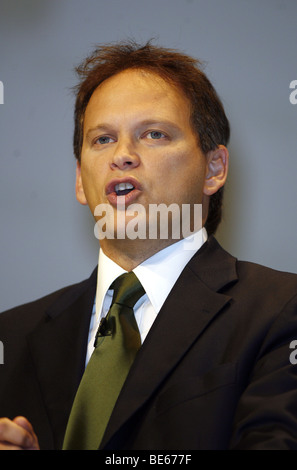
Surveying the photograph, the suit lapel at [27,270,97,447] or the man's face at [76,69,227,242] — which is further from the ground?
the man's face at [76,69,227,242]

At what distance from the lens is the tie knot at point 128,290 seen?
1387 mm

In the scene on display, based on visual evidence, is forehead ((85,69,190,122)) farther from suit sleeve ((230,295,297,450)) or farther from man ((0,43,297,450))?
suit sleeve ((230,295,297,450))

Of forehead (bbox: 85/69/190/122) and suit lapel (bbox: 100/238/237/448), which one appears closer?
suit lapel (bbox: 100/238/237/448)

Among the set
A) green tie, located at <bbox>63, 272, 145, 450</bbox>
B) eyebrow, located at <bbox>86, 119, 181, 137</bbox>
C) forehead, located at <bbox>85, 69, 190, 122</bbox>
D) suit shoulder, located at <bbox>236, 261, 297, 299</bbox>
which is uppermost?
forehead, located at <bbox>85, 69, 190, 122</bbox>

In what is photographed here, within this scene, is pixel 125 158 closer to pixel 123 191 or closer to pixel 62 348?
pixel 123 191

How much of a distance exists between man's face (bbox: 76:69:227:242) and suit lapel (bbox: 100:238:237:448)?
0.61 feet

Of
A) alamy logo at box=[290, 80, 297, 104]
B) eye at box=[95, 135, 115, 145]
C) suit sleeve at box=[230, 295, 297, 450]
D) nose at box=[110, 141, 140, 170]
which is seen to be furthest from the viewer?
alamy logo at box=[290, 80, 297, 104]

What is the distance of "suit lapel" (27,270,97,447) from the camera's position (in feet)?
4.33

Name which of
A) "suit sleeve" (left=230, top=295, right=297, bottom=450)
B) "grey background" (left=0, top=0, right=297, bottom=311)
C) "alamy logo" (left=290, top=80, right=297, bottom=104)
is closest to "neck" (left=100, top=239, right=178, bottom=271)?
"suit sleeve" (left=230, top=295, right=297, bottom=450)

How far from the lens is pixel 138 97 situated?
5.01ft

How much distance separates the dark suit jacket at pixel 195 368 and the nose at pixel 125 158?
0.84 feet

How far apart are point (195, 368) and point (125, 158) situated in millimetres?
496
